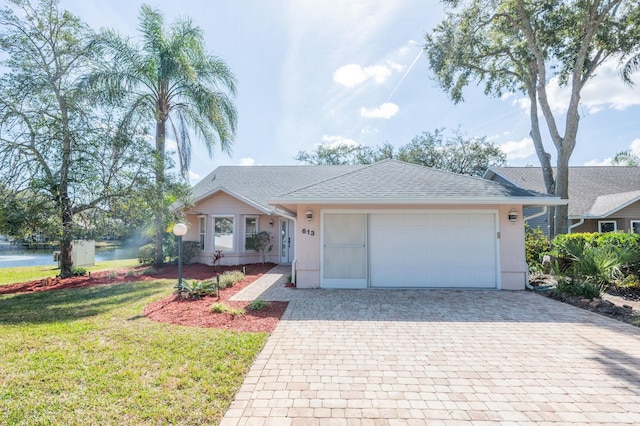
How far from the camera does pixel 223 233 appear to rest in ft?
46.3

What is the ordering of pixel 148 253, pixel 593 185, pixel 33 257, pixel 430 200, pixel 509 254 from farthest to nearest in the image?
1. pixel 33 257
2. pixel 593 185
3. pixel 148 253
4. pixel 509 254
5. pixel 430 200

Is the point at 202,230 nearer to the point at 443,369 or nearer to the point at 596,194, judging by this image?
the point at 443,369

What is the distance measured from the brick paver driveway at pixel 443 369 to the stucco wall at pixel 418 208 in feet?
6.19

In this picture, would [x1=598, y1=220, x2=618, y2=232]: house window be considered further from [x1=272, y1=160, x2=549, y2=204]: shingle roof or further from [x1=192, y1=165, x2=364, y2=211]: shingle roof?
[x1=192, y1=165, x2=364, y2=211]: shingle roof

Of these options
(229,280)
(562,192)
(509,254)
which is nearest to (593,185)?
(562,192)

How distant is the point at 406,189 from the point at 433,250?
1983 millimetres

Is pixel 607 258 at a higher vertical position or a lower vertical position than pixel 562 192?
lower

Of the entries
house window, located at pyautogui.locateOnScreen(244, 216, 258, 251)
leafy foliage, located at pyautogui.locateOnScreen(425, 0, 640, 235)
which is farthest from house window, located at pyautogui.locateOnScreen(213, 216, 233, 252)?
leafy foliage, located at pyautogui.locateOnScreen(425, 0, 640, 235)

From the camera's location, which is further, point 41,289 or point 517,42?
point 517,42

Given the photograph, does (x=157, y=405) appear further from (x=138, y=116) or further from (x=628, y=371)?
(x=138, y=116)

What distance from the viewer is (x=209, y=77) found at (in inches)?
485

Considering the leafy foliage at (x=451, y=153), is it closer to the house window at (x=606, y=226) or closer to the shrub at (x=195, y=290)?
the house window at (x=606, y=226)

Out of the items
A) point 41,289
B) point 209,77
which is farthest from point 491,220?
point 41,289

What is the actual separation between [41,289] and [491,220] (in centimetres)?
1417
